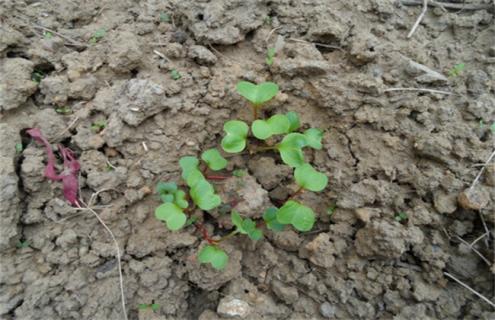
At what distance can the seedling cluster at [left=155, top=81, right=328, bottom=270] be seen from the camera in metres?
1.56

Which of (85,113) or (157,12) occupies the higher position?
(157,12)

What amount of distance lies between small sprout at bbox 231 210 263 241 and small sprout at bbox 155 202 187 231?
0.80 feet

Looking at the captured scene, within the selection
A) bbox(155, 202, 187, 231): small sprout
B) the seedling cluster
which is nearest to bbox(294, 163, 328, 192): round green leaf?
the seedling cluster

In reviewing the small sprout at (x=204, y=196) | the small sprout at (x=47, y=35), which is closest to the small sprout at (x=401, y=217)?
the small sprout at (x=204, y=196)

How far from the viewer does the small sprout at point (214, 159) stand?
5.55 ft

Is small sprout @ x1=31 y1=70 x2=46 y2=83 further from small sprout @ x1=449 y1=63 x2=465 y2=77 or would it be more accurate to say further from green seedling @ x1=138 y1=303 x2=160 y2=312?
small sprout @ x1=449 y1=63 x2=465 y2=77

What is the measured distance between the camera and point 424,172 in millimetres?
1735

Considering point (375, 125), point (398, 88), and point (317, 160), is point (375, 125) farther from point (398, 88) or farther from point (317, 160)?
point (317, 160)

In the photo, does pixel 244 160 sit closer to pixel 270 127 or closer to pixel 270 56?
pixel 270 127

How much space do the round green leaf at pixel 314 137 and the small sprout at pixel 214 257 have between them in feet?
2.30

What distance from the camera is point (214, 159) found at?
170 cm

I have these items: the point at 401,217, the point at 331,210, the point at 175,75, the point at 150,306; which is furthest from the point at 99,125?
the point at 401,217

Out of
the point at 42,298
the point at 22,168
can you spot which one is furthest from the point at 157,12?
the point at 42,298

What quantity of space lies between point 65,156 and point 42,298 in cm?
67
